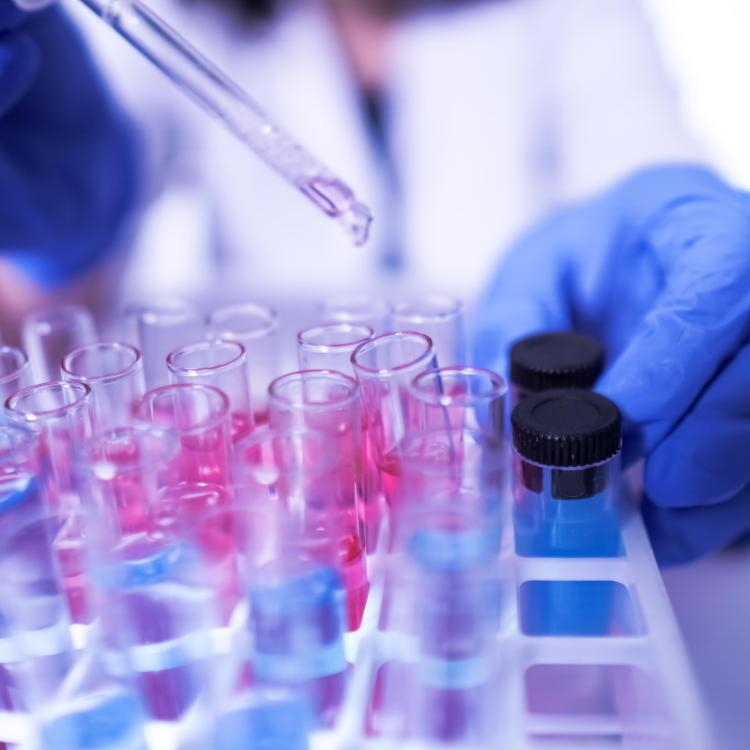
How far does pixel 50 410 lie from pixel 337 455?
26 centimetres

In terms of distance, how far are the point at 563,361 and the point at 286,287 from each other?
702 mm

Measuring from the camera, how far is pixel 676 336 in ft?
2.83

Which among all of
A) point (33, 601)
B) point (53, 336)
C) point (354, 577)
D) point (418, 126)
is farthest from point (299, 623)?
point (418, 126)

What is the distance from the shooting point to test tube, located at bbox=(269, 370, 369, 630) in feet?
2.12

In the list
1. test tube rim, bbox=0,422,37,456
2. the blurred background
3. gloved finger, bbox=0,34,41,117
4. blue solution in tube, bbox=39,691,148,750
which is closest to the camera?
blue solution in tube, bbox=39,691,148,750

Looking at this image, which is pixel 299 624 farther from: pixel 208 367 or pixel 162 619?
pixel 208 367

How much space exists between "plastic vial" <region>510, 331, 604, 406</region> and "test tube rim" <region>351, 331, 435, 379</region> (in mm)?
135

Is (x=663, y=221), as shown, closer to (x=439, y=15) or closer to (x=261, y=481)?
(x=261, y=481)

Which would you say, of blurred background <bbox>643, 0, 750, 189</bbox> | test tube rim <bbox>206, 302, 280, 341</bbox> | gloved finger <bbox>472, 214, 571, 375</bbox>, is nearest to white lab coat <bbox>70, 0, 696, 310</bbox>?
blurred background <bbox>643, 0, 750, 189</bbox>

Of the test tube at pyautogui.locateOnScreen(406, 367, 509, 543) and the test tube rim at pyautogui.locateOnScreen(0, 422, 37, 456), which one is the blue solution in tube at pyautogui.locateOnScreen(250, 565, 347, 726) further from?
the test tube rim at pyautogui.locateOnScreen(0, 422, 37, 456)

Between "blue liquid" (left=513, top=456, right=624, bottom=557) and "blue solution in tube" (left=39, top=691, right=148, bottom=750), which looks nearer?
"blue solution in tube" (left=39, top=691, right=148, bottom=750)

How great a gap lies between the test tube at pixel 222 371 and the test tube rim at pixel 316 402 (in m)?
0.07

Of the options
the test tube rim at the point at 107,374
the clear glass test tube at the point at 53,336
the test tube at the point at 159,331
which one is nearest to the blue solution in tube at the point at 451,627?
the test tube rim at the point at 107,374

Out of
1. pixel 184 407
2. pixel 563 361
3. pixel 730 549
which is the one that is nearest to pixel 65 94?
pixel 184 407
